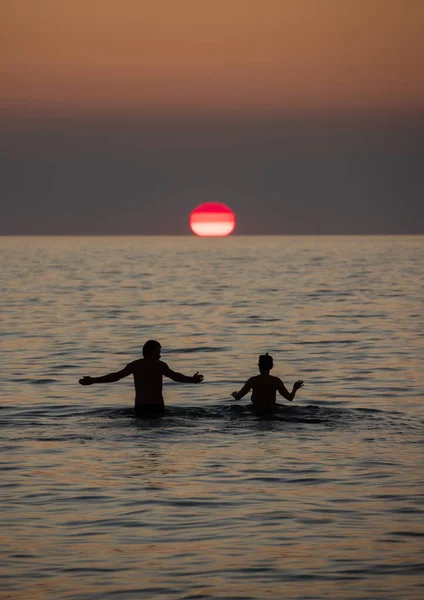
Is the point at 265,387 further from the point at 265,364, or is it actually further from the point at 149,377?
the point at 149,377

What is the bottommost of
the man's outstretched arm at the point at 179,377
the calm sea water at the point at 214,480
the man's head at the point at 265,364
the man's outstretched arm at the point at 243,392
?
the calm sea water at the point at 214,480

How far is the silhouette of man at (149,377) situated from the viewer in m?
20.3

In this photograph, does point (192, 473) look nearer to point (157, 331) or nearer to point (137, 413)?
point (137, 413)

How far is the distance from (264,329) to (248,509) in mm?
Answer: 30205

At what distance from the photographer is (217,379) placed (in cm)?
2875

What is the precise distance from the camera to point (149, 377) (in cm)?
2059

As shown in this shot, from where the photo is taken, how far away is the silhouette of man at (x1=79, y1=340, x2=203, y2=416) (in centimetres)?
2028

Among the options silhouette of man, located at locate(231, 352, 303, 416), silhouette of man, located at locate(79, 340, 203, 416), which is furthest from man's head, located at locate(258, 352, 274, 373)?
silhouette of man, located at locate(79, 340, 203, 416)

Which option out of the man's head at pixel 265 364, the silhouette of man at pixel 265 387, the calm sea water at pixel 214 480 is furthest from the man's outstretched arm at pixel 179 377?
the man's head at pixel 265 364

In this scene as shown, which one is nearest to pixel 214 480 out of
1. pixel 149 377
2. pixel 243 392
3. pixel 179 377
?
pixel 179 377

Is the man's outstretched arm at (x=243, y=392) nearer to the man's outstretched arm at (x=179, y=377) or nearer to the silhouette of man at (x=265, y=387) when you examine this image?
the silhouette of man at (x=265, y=387)

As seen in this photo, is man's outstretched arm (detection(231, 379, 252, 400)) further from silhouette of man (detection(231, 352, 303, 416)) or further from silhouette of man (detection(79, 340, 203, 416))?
silhouette of man (detection(79, 340, 203, 416))

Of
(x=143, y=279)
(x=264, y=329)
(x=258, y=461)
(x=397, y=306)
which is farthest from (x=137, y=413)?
(x=143, y=279)

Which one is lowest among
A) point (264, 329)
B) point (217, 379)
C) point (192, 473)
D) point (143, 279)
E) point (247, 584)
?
point (247, 584)
